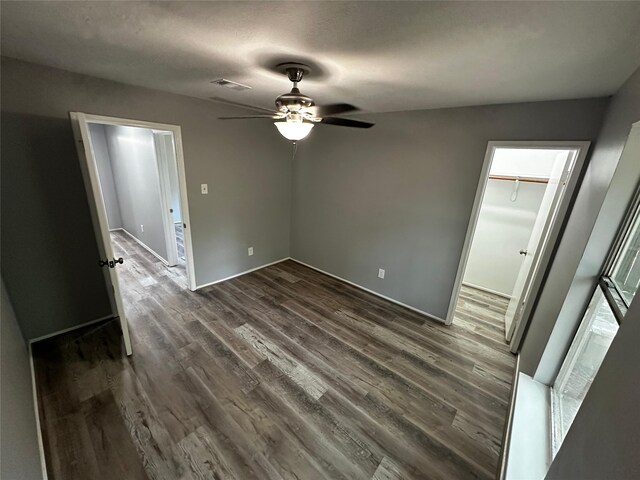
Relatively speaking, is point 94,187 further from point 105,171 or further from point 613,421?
point 105,171

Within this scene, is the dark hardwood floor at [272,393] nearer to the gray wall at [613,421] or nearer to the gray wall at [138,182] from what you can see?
the gray wall at [613,421]

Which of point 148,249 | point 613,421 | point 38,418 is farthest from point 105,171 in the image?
point 613,421

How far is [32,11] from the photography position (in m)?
1.13

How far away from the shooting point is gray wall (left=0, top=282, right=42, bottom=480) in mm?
910

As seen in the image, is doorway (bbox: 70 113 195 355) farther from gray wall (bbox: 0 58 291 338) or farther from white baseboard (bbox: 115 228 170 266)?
gray wall (bbox: 0 58 291 338)

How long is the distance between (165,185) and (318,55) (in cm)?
306

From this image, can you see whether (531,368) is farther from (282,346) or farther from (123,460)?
(123,460)

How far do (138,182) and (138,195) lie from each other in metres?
0.25

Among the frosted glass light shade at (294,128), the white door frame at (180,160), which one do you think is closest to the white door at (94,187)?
the white door frame at (180,160)

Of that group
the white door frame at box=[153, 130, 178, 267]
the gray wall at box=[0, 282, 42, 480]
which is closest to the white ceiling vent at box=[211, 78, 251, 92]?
the white door frame at box=[153, 130, 178, 267]

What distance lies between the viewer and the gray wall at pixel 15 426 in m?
0.91

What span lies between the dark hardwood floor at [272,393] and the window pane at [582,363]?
36 centimetres

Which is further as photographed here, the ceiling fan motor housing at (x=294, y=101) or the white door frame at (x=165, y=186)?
the white door frame at (x=165, y=186)

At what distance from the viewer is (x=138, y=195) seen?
4289mm
